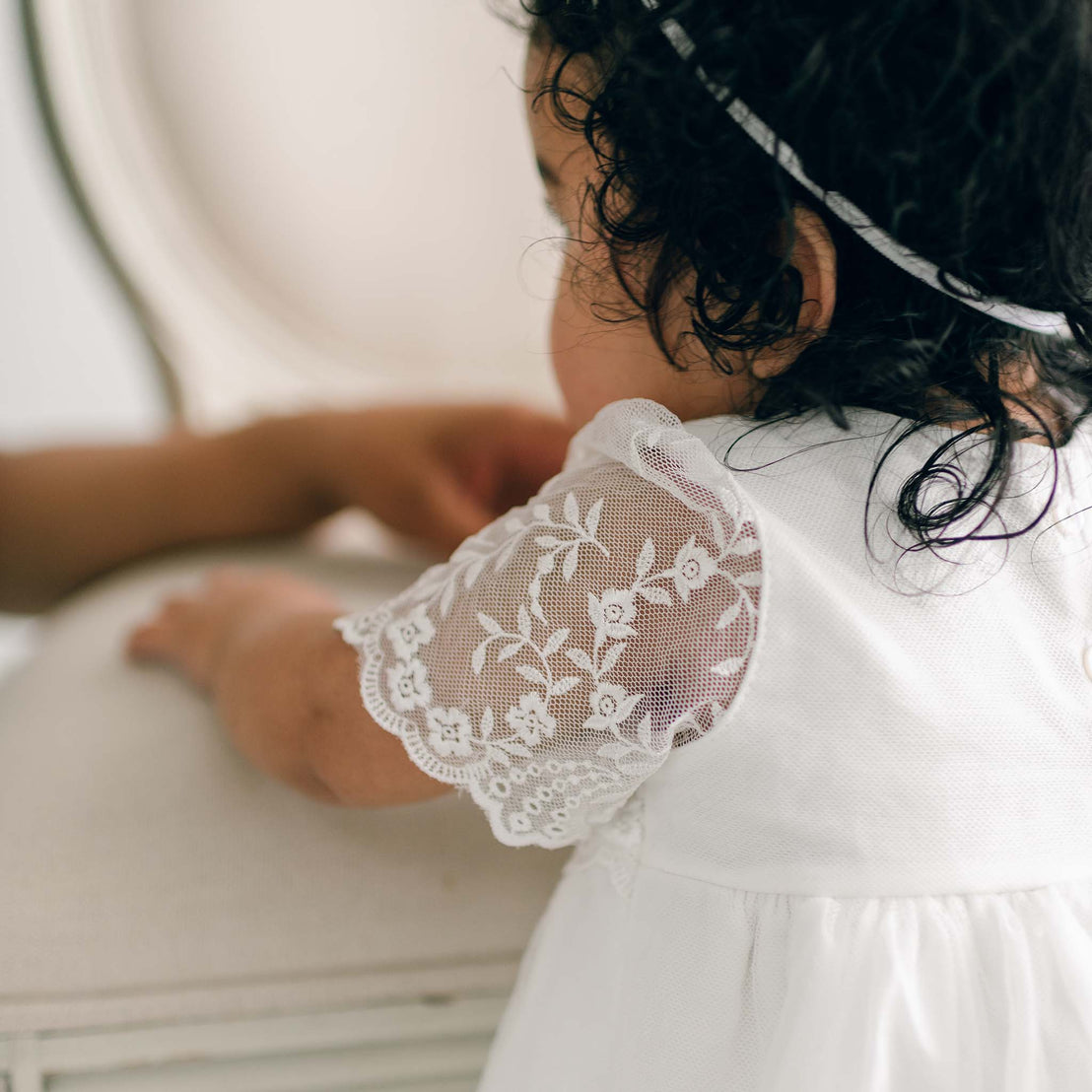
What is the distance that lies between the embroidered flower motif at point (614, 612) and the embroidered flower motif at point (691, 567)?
22mm

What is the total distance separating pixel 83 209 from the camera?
106cm

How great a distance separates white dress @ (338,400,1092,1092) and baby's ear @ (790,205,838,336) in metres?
0.05

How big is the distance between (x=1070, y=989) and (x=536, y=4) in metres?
0.53

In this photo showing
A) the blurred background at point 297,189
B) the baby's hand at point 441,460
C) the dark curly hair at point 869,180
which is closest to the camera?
the dark curly hair at point 869,180

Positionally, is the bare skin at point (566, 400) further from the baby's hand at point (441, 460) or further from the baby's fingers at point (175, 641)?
the baby's hand at point (441, 460)

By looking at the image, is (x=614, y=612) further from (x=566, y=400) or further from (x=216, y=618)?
(x=216, y=618)

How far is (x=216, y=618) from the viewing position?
0.74 meters

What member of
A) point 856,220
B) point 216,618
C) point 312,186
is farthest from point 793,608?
point 312,186

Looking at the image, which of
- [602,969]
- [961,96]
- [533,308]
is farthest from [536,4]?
[533,308]

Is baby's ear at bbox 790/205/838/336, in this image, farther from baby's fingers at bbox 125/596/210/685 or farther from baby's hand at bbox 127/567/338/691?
baby's fingers at bbox 125/596/210/685

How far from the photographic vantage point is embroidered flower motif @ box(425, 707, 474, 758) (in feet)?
1.57

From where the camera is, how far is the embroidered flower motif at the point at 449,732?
478 millimetres

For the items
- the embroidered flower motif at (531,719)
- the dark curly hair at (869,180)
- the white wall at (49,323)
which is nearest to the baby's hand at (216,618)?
the embroidered flower motif at (531,719)

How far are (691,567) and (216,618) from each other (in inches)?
16.8
